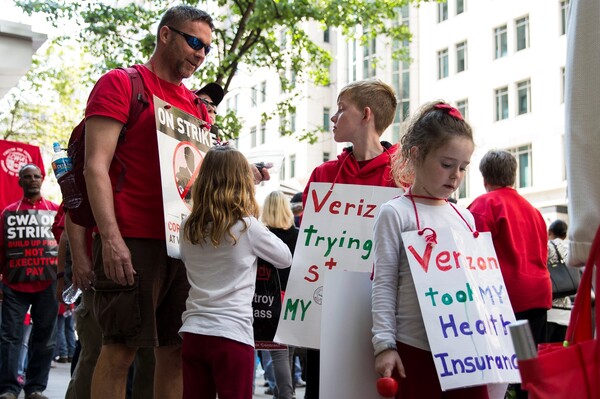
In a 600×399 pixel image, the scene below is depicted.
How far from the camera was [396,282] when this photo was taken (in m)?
3.48

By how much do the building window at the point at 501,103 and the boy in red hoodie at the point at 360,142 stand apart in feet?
103

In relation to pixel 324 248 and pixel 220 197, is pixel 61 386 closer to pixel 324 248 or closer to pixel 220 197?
pixel 220 197

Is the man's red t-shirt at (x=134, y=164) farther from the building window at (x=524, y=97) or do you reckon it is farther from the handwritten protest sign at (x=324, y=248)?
the building window at (x=524, y=97)

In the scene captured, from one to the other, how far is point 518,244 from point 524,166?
92.8 feet

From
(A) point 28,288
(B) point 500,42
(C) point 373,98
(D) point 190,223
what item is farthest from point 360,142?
(B) point 500,42

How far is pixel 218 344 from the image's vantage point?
4.46m

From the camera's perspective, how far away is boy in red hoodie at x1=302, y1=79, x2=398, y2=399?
4.42 metres

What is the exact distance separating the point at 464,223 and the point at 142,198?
1.78m

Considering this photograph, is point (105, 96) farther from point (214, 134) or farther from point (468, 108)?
point (468, 108)

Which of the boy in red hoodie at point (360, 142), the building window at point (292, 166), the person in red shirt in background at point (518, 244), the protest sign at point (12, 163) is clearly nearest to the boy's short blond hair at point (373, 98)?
the boy in red hoodie at point (360, 142)

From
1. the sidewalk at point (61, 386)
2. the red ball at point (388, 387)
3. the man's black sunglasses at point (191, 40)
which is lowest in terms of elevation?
the sidewalk at point (61, 386)

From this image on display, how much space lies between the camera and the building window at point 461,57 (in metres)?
37.8

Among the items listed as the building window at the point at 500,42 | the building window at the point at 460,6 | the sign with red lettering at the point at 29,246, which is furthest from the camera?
the building window at the point at 460,6

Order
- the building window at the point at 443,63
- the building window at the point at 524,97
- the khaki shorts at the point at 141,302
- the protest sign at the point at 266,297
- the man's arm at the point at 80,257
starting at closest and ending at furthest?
the khaki shorts at the point at 141,302, the man's arm at the point at 80,257, the protest sign at the point at 266,297, the building window at the point at 524,97, the building window at the point at 443,63
